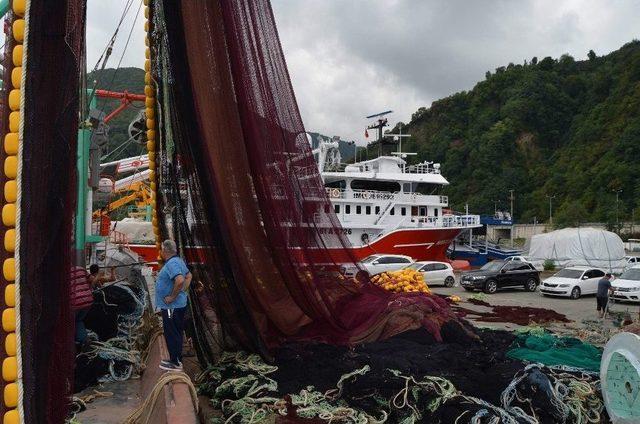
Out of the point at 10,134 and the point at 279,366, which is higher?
the point at 10,134

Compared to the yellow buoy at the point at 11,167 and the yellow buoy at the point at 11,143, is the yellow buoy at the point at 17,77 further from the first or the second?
the yellow buoy at the point at 11,167

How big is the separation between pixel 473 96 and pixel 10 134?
90.5 metres

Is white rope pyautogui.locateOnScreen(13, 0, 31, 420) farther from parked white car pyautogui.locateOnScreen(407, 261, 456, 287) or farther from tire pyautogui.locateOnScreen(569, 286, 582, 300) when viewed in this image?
parked white car pyautogui.locateOnScreen(407, 261, 456, 287)

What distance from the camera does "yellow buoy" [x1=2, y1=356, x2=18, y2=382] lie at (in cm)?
260

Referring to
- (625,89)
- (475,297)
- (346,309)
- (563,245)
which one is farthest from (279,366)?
(625,89)

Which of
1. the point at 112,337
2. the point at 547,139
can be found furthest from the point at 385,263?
the point at 547,139

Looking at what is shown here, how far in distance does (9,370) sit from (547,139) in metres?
78.0

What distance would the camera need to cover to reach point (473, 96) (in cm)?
8719

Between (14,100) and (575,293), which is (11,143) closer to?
(14,100)

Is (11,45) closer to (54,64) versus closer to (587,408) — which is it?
(54,64)

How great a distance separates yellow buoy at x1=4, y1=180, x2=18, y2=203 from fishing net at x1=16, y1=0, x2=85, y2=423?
27mm

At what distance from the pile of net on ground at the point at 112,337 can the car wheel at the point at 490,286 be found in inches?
576

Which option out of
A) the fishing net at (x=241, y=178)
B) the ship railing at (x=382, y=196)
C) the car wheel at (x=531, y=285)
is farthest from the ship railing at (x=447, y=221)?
the fishing net at (x=241, y=178)

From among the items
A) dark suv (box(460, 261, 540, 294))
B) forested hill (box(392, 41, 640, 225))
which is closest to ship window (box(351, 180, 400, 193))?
dark suv (box(460, 261, 540, 294))
